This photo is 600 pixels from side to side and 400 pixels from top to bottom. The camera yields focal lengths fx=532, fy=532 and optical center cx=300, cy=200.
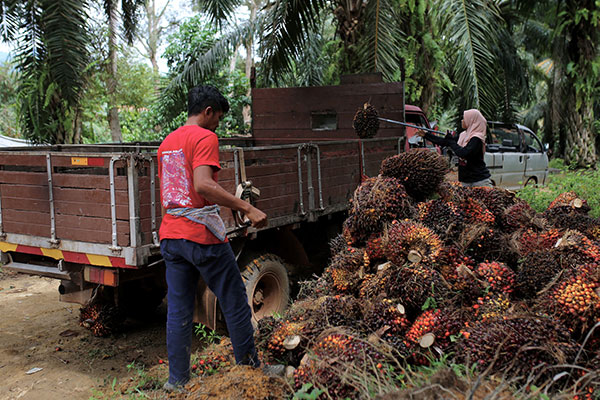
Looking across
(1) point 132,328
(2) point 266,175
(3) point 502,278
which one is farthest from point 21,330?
(3) point 502,278

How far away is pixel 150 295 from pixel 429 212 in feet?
9.93

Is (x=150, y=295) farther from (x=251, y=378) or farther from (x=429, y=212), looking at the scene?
(x=429, y=212)

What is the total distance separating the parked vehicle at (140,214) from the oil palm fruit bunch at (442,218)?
1414mm

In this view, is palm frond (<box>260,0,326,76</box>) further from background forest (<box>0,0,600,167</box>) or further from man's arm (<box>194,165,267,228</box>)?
man's arm (<box>194,165,267,228</box>)

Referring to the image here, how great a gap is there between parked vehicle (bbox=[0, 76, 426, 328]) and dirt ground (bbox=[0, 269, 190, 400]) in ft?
1.53

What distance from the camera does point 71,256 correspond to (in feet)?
13.8

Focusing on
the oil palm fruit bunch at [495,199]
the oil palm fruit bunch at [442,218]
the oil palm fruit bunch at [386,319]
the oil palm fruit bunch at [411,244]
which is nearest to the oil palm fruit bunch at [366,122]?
the oil palm fruit bunch at [495,199]

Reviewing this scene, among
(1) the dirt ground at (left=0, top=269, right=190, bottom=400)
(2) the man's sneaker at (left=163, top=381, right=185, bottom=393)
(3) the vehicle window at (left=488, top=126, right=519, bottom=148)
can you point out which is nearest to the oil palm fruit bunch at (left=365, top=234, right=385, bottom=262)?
(2) the man's sneaker at (left=163, top=381, right=185, bottom=393)

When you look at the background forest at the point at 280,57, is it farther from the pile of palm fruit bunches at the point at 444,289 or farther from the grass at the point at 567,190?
the pile of palm fruit bunches at the point at 444,289

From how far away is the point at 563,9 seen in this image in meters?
15.0

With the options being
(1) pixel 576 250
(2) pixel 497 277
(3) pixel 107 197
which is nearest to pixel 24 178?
(3) pixel 107 197

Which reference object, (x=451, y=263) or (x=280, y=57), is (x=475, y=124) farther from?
(x=280, y=57)

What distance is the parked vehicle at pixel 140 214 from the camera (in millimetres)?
3908

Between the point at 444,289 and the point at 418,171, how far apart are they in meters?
1.37
